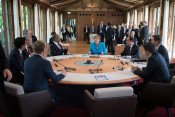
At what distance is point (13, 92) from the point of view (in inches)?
81.4

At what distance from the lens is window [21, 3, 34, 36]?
845 centimetres

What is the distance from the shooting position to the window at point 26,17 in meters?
8.45

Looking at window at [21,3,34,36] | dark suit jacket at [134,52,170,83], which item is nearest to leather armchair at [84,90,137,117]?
dark suit jacket at [134,52,170,83]

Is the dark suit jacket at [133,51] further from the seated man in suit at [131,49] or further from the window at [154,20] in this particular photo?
the window at [154,20]

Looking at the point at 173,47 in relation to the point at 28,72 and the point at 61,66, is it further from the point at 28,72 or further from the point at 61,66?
the point at 28,72

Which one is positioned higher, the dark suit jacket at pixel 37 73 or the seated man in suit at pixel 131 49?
the seated man in suit at pixel 131 49

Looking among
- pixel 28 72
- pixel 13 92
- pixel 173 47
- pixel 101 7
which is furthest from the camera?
pixel 101 7

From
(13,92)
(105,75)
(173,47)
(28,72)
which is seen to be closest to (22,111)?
(13,92)

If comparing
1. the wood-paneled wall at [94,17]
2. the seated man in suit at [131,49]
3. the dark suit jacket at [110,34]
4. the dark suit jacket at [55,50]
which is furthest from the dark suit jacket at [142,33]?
the wood-paneled wall at [94,17]

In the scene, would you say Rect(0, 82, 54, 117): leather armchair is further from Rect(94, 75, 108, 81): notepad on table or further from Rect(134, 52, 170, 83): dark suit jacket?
Rect(134, 52, 170, 83): dark suit jacket

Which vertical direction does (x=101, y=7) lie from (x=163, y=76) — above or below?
above

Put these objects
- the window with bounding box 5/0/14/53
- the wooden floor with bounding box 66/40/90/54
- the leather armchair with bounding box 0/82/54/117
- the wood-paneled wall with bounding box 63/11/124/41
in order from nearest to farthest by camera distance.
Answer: the leather armchair with bounding box 0/82/54/117 → the window with bounding box 5/0/14/53 → the wooden floor with bounding box 66/40/90/54 → the wood-paneled wall with bounding box 63/11/124/41

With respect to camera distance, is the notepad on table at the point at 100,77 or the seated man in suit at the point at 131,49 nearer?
the notepad on table at the point at 100,77

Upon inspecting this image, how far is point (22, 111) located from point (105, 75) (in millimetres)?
1396
